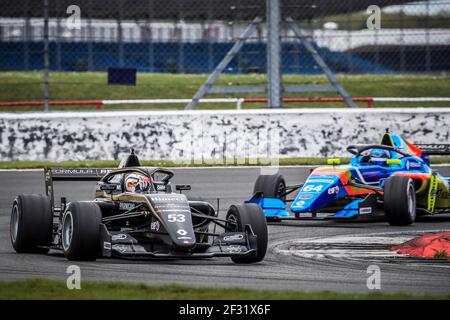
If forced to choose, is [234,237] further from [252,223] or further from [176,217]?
[176,217]

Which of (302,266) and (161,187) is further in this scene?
(161,187)

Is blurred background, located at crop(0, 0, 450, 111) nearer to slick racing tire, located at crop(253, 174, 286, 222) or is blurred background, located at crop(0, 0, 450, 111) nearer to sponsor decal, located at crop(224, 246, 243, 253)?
slick racing tire, located at crop(253, 174, 286, 222)

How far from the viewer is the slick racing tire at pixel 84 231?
1091 centimetres

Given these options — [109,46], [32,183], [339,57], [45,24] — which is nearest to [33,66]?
[109,46]

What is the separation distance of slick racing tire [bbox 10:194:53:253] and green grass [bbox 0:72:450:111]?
12892 mm

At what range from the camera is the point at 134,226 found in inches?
469

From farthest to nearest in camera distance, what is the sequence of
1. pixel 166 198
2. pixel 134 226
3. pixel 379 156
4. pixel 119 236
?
1. pixel 379 156
2. pixel 134 226
3. pixel 166 198
4. pixel 119 236

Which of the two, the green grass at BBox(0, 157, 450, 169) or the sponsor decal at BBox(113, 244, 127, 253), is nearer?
the sponsor decal at BBox(113, 244, 127, 253)

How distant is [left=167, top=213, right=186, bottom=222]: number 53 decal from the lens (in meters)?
11.0

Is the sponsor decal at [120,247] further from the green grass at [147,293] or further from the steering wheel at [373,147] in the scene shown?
the steering wheel at [373,147]

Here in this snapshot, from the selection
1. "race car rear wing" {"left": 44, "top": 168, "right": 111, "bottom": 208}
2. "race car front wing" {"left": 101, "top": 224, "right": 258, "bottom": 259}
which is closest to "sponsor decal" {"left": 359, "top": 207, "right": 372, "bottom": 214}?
"race car rear wing" {"left": 44, "top": 168, "right": 111, "bottom": 208}

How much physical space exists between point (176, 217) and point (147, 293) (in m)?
2.21

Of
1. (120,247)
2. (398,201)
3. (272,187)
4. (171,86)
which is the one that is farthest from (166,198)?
(171,86)
